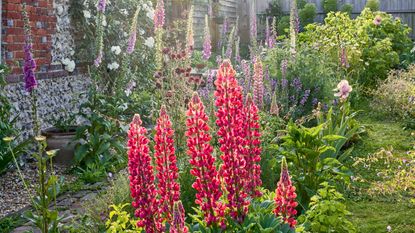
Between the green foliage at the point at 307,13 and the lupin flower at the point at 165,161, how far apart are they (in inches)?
711

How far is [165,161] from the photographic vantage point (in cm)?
263

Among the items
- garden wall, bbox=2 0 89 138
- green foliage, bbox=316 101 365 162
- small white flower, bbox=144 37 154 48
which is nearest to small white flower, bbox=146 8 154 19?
small white flower, bbox=144 37 154 48

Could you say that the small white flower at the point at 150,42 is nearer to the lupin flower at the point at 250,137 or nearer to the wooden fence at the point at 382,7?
the lupin flower at the point at 250,137

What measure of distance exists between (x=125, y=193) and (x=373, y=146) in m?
3.61

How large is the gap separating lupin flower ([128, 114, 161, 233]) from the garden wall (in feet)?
11.8

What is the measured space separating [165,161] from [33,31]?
4885 millimetres

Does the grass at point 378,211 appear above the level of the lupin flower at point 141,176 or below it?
below

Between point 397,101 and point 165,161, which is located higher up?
point 165,161

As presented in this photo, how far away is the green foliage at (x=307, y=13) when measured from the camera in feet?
66.1

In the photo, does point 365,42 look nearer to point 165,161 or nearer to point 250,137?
point 250,137

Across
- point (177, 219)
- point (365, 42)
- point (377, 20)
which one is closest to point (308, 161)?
point (177, 219)

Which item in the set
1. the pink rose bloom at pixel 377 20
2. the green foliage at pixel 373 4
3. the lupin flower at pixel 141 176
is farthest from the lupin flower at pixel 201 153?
the green foliage at pixel 373 4

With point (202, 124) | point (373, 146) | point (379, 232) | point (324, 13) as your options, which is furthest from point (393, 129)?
point (324, 13)

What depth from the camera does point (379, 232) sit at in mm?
4355
